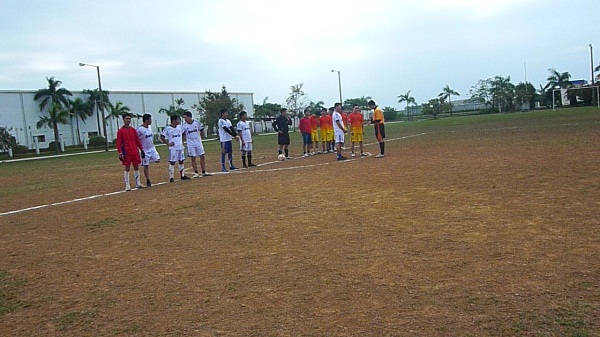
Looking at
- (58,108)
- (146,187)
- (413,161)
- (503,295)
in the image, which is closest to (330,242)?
(503,295)

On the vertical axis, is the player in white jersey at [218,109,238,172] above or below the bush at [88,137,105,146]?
below

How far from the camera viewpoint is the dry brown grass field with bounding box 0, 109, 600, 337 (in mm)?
3492

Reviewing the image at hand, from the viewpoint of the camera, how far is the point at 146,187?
11.5m

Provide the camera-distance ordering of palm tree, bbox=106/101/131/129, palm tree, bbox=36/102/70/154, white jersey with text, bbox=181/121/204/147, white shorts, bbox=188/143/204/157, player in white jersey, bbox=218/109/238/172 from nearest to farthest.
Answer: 1. white jersey with text, bbox=181/121/204/147
2. white shorts, bbox=188/143/204/157
3. player in white jersey, bbox=218/109/238/172
4. palm tree, bbox=36/102/70/154
5. palm tree, bbox=106/101/131/129

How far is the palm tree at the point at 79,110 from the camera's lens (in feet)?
200

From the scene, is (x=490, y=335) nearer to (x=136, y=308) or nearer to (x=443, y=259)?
(x=443, y=259)

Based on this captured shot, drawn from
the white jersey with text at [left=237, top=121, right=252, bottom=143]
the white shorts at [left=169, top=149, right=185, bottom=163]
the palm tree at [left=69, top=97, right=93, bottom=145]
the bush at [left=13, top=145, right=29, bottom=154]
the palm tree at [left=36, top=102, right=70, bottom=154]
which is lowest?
the white shorts at [left=169, top=149, right=185, bottom=163]

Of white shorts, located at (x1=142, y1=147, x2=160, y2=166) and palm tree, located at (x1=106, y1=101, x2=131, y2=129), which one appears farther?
palm tree, located at (x1=106, y1=101, x2=131, y2=129)

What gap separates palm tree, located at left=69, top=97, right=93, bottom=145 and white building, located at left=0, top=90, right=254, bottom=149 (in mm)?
522

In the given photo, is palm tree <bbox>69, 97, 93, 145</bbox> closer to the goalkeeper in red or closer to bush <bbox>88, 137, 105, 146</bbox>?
bush <bbox>88, 137, 105, 146</bbox>

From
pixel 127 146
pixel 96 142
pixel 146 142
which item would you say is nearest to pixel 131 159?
pixel 127 146

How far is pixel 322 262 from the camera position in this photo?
15.5 feet

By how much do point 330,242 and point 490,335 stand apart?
2.48 m

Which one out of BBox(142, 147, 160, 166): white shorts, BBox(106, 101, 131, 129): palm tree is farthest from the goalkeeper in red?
BBox(106, 101, 131, 129): palm tree
